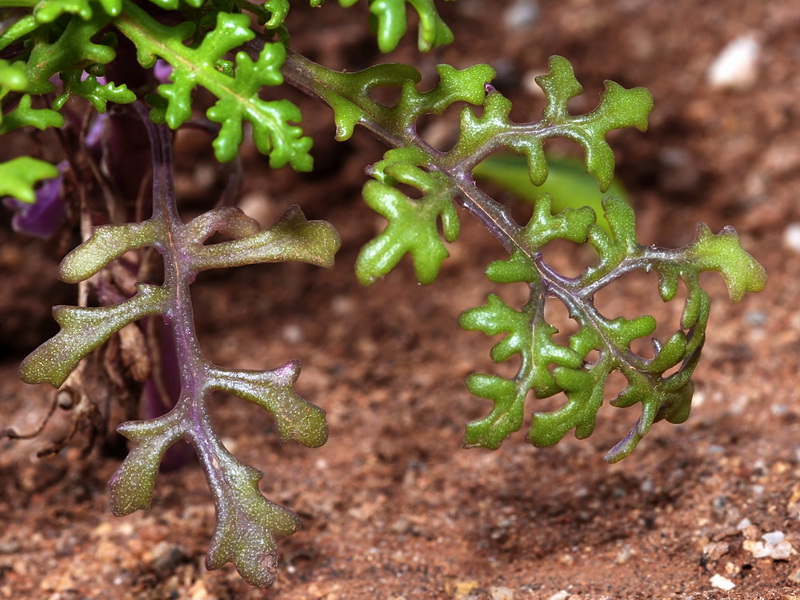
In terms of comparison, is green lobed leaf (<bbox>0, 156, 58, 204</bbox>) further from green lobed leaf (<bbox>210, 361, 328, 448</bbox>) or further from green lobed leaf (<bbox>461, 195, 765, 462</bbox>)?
green lobed leaf (<bbox>461, 195, 765, 462</bbox>)

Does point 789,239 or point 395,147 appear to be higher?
point 395,147

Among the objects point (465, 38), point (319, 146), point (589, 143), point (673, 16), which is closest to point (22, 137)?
point (319, 146)

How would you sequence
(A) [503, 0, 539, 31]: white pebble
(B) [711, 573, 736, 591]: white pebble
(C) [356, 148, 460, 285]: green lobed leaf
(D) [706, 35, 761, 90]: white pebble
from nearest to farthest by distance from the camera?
(C) [356, 148, 460, 285]: green lobed leaf → (B) [711, 573, 736, 591]: white pebble → (D) [706, 35, 761, 90]: white pebble → (A) [503, 0, 539, 31]: white pebble

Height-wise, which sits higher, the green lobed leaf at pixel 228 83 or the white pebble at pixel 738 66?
the green lobed leaf at pixel 228 83

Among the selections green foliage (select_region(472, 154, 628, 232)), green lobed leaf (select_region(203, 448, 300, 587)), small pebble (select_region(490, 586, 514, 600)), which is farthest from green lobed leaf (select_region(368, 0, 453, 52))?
green foliage (select_region(472, 154, 628, 232))

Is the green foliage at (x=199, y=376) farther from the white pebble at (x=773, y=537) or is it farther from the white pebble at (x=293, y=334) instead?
the white pebble at (x=293, y=334)

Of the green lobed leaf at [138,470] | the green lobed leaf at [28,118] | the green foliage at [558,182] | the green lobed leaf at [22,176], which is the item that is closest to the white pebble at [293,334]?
the green foliage at [558,182]

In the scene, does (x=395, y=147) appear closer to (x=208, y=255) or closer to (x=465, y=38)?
(x=208, y=255)
